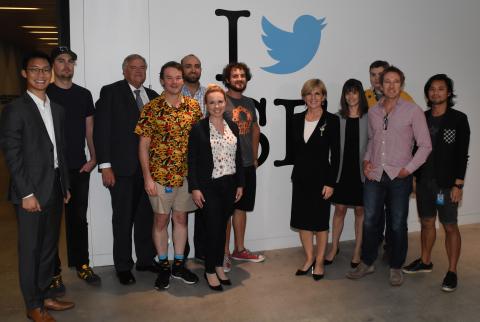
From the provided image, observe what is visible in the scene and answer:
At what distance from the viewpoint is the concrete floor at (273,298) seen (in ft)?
9.95

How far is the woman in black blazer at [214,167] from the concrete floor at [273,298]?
0.32 m

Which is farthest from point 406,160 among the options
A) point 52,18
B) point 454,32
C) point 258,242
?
point 52,18

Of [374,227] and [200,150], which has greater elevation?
[200,150]

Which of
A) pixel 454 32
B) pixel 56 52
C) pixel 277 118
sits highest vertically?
pixel 454 32

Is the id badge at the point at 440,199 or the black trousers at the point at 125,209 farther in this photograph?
the black trousers at the point at 125,209

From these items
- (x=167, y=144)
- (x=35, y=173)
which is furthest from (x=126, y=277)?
(x=35, y=173)

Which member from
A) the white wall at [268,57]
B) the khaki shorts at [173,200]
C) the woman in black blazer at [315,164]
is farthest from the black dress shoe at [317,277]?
the khaki shorts at [173,200]

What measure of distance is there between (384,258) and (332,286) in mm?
802

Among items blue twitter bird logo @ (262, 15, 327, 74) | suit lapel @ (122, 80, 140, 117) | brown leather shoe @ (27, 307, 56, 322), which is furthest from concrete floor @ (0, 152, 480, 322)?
blue twitter bird logo @ (262, 15, 327, 74)

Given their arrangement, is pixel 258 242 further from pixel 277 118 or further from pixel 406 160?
pixel 406 160

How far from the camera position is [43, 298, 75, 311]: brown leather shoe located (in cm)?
309

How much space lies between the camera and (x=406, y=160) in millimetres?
3336

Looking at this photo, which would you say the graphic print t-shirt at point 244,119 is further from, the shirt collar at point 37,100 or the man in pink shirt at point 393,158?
the shirt collar at point 37,100

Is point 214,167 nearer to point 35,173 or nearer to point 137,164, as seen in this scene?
point 137,164
